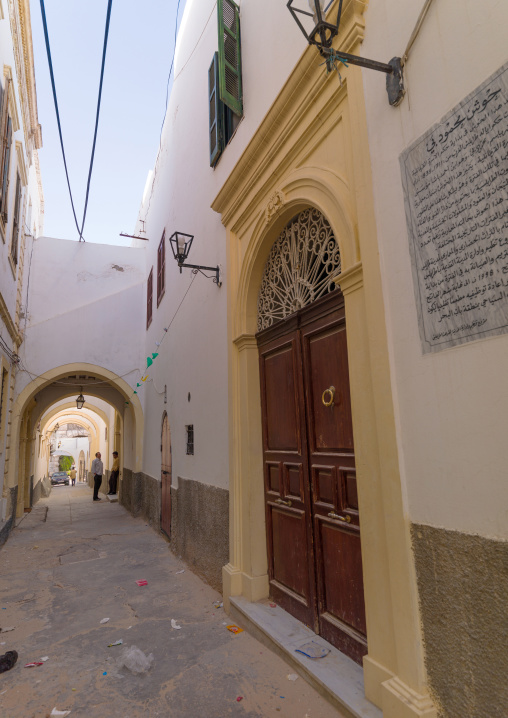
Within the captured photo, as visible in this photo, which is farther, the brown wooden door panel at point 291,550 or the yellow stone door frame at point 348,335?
the brown wooden door panel at point 291,550

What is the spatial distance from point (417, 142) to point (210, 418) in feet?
11.9

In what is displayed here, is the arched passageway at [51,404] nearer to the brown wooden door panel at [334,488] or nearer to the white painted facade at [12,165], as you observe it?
the white painted facade at [12,165]

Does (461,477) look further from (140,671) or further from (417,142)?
(140,671)

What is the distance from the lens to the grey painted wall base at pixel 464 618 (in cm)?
165

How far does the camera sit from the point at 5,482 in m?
8.41

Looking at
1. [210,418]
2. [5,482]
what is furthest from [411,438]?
[5,482]

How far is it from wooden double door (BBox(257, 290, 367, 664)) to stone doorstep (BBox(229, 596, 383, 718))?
8cm

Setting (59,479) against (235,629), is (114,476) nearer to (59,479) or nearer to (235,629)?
(235,629)

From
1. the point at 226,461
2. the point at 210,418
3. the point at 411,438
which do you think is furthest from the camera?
the point at 210,418

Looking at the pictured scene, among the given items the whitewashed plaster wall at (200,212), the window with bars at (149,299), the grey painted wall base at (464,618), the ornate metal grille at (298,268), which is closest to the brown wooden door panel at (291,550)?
the whitewashed plaster wall at (200,212)

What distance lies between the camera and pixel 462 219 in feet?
6.36

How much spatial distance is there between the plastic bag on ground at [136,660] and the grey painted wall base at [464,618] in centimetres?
208

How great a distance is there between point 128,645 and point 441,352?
Result: 3.31 m

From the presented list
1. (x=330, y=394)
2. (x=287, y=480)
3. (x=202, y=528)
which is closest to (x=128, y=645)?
(x=202, y=528)
